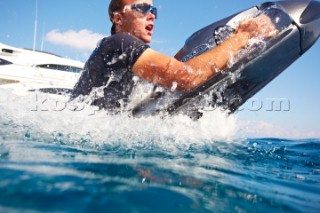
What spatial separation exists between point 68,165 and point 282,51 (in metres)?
2.38

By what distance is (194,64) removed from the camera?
91.4 inches

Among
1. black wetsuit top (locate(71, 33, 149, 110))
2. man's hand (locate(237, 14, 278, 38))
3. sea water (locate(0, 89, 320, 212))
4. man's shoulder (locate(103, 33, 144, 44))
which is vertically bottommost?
sea water (locate(0, 89, 320, 212))

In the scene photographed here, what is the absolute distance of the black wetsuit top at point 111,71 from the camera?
2195 mm

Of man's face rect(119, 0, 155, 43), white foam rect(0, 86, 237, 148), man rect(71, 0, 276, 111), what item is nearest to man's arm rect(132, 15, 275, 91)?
man rect(71, 0, 276, 111)

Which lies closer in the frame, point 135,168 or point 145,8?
point 135,168

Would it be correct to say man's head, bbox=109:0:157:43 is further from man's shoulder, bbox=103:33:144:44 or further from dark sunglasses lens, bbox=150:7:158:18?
man's shoulder, bbox=103:33:144:44

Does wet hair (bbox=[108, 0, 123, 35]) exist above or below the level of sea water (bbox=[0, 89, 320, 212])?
above

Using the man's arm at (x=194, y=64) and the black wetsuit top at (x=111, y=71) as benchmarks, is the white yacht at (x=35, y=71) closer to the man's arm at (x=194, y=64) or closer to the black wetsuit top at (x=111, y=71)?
the black wetsuit top at (x=111, y=71)

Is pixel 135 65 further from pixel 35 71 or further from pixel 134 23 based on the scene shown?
pixel 35 71

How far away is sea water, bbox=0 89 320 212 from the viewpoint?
1.10m

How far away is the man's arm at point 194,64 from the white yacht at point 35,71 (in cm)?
1027

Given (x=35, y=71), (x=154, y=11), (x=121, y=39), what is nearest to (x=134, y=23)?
(x=154, y=11)

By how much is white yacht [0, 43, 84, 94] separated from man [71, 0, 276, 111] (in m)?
9.92

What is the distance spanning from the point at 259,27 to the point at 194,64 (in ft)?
2.82
